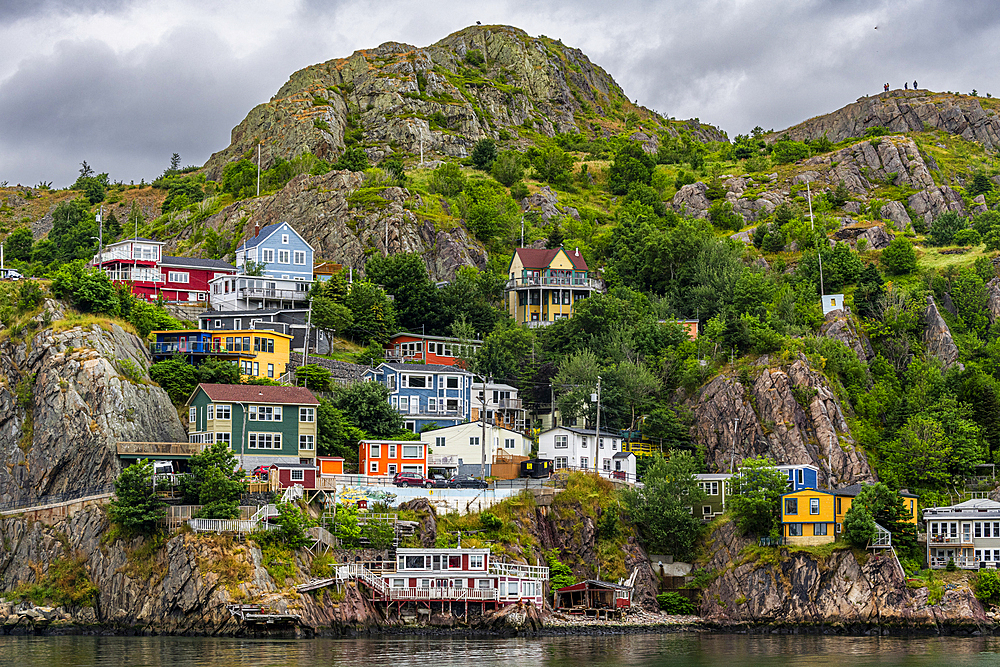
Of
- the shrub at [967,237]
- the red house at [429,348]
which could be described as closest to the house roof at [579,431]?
the red house at [429,348]

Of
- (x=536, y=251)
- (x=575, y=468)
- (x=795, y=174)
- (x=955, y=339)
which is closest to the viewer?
(x=575, y=468)

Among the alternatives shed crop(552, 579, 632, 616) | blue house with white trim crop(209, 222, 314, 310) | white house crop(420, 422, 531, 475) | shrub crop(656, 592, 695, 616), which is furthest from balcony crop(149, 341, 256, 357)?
shrub crop(656, 592, 695, 616)

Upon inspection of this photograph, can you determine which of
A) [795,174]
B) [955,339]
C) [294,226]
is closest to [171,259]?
[294,226]

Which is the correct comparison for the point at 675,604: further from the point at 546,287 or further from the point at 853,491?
the point at 546,287

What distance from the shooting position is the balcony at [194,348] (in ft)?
324

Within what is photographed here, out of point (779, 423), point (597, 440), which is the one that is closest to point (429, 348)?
point (597, 440)

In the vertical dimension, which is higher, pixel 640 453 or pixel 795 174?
pixel 795 174

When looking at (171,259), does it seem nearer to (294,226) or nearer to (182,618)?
(294,226)

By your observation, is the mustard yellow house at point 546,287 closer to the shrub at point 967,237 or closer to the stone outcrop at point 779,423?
the stone outcrop at point 779,423

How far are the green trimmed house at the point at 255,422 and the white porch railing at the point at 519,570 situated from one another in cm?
1906

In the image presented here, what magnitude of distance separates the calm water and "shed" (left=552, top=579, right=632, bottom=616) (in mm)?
5983

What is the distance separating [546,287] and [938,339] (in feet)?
136

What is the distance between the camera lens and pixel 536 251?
435 feet

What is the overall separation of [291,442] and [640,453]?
104 feet
